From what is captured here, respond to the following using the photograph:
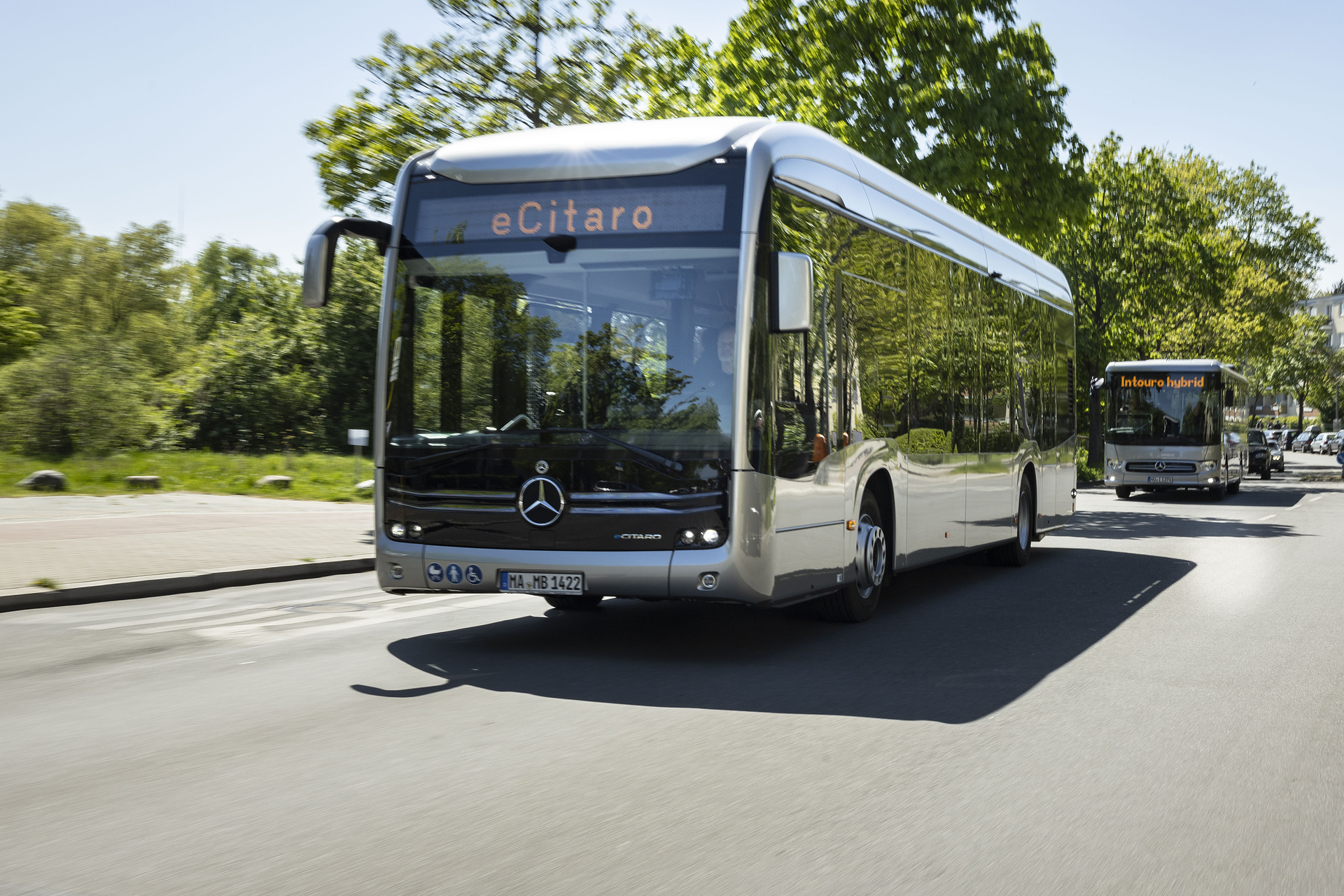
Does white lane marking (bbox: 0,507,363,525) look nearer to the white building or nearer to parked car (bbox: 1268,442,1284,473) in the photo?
parked car (bbox: 1268,442,1284,473)

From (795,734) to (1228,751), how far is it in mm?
1818

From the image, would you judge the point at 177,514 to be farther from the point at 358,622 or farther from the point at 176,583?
the point at 358,622

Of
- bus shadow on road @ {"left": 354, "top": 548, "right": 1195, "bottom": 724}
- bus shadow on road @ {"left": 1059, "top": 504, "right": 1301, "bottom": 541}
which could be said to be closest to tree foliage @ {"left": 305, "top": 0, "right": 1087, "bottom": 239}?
bus shadow on road @ {"left": 1059, "top": 504, "right": 1301, "bottom": 541}

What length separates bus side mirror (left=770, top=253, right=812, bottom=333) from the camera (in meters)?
7.34

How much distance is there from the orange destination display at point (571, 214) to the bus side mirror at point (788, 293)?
0.40 metres

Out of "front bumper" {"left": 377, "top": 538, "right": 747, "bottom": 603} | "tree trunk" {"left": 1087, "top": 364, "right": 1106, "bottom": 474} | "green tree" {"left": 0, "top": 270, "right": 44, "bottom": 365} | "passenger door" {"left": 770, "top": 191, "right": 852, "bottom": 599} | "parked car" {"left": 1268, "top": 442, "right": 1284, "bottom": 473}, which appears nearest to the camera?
"front bumper" {"left": 377, "top": 538, "right": 747, "bottom": 603}

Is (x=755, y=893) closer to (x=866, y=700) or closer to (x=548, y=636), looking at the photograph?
(x=866, y=700)

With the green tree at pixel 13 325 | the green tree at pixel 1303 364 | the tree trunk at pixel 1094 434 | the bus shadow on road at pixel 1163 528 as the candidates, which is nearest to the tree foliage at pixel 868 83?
the bus shadow on road at pixel 1163 528

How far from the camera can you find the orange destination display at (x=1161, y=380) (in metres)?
28.6

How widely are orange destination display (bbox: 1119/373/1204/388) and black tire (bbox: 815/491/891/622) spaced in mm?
21337

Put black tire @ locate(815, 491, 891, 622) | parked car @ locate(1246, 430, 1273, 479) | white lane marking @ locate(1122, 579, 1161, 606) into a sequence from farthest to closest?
1. parked car @ locate(1246, 430, 1273, 479)
2. white lane marking @ locate(1122, 579, 1161, 606)
3. black tire @ locate(815, 491, 891, 622)

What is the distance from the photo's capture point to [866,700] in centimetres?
653

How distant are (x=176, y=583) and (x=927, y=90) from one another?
49.6 ft

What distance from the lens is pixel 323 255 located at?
25.1ft
